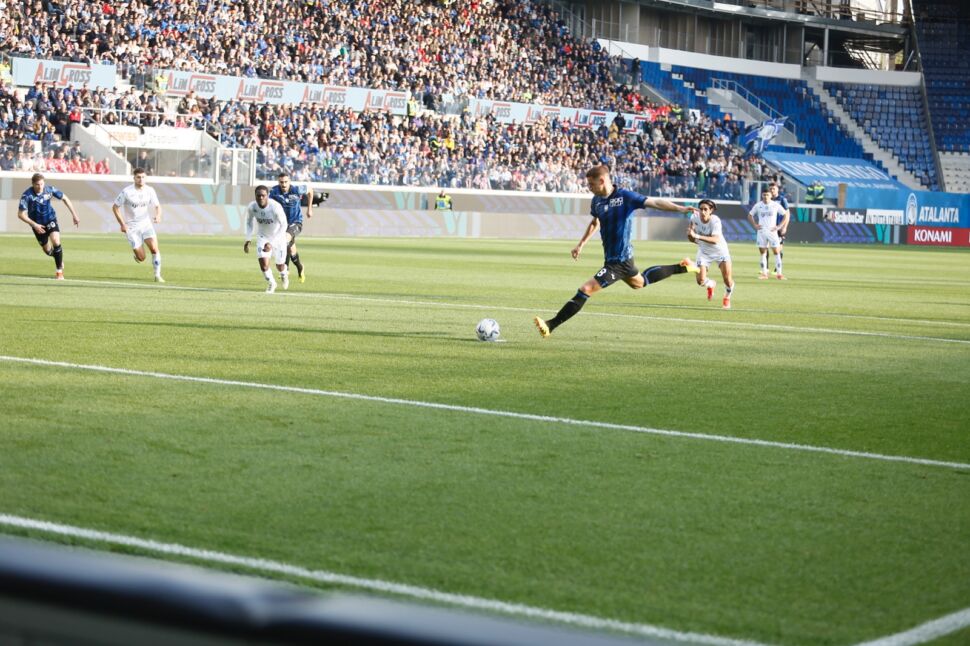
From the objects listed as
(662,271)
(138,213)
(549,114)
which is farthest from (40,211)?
(549,114)

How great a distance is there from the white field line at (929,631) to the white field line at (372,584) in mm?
480

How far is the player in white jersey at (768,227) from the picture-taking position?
31.8 metres

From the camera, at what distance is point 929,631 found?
15.2 ft

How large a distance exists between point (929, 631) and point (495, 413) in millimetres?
5248

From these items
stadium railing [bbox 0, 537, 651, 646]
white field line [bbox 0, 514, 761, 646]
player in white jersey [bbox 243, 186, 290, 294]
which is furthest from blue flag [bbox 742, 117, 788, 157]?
stadium railing [bbox 0, 537, 651, 646]

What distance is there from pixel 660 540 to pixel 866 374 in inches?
301

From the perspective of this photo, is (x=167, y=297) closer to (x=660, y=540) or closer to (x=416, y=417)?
(x=416, y=417)

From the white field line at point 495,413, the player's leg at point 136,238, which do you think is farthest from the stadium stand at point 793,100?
the white field line at point 495,413

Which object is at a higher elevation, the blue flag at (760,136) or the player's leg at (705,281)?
the blue flag at (760,136)

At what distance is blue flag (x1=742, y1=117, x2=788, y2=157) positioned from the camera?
7031cm

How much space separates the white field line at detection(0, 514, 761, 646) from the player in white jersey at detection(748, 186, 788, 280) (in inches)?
1072

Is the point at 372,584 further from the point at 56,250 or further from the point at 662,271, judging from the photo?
the point at 56,250

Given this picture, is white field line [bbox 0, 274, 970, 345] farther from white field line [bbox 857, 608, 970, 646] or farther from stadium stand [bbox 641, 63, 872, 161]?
stadium stand [bbox 641, 63, 872, 161]

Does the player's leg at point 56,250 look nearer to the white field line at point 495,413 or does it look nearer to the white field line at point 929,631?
the white field line at point 495,413
